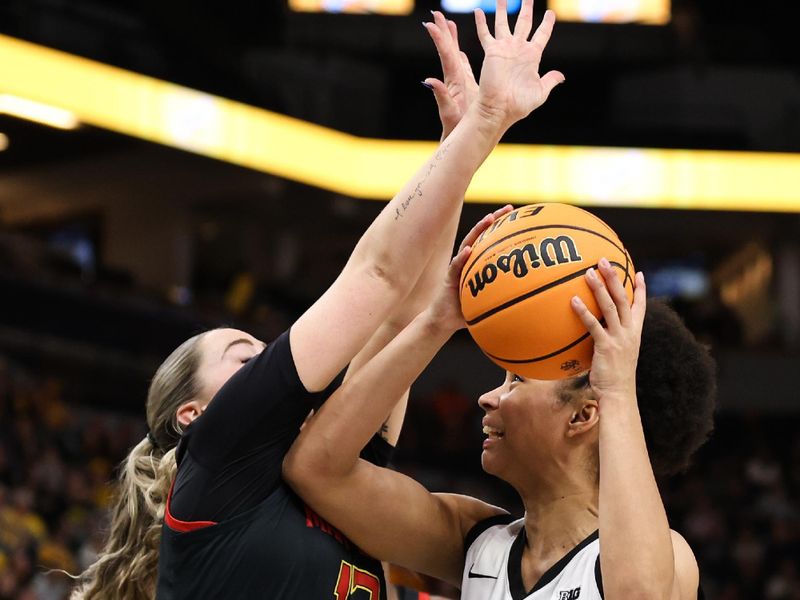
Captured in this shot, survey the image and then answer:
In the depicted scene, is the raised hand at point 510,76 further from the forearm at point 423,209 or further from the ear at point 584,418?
the ear at point 584,418

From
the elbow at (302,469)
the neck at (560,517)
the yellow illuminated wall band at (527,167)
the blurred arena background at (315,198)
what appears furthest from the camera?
the yellow illuminated wall band at (527,167)

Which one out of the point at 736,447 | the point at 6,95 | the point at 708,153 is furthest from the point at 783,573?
the point at 6,95

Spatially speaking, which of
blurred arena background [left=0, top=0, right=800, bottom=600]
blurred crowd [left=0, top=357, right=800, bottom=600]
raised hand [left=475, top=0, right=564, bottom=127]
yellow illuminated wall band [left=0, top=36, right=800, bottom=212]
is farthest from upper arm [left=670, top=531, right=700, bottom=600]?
yellow illuminated wall band [left=0, top=36, right=800, bottom=212]

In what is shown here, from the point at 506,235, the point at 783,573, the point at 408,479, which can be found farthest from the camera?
the point at 783,573

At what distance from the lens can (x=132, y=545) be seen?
9.30ft

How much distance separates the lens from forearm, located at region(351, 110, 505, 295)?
241 centimetres

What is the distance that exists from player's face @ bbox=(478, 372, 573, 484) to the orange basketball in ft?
0.92

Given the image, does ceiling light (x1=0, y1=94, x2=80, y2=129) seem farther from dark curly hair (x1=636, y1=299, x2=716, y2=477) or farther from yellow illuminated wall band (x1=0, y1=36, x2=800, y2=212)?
dark curly hair (x1=636, y1=299, x2=716, y2=477)

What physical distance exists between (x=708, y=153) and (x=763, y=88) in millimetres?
2049

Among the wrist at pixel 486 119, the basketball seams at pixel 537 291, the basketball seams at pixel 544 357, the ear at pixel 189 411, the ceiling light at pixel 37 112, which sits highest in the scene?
the ceiling light at pixel 37 112

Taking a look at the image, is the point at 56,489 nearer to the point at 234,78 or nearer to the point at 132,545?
the point at 234,78

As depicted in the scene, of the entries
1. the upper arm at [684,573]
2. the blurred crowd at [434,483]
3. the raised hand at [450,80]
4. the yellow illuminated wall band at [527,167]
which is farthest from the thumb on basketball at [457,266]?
the yellow illuminated wall band at [527,167]

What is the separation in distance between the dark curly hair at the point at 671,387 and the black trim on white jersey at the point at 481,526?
0.43 meters

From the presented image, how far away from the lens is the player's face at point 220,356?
8.80ft
